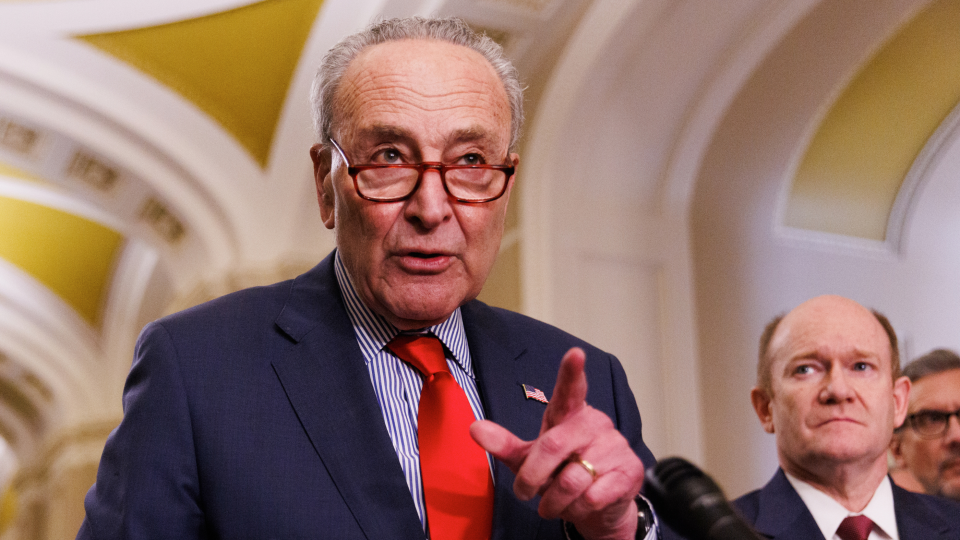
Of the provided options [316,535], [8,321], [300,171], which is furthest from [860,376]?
[8,321]

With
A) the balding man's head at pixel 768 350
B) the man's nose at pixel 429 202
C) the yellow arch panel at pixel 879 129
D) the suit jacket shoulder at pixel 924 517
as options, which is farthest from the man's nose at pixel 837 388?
the yellow arch panel at pixel 879 129

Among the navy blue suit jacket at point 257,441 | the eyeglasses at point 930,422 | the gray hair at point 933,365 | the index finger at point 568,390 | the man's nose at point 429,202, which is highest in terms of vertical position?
the gray hair at point 933,365

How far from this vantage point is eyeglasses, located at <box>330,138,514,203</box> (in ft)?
4.85

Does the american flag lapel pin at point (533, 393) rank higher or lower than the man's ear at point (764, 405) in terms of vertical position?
lower

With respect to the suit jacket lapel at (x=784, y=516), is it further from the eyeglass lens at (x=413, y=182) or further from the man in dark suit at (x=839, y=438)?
the eyeglass lens at (x=413, y=182)

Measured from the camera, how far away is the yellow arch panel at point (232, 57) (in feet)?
20.4

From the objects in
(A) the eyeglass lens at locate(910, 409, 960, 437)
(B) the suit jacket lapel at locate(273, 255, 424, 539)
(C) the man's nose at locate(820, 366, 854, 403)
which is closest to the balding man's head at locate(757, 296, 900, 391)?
(C) the man's nose at locate(820, 366, 854, 403)

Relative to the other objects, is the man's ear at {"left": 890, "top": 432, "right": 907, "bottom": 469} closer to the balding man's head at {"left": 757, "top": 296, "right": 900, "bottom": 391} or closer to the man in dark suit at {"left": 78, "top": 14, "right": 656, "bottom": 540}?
the balding man's head at {"left": 757, "top": 296, "right": 900, "bottom": 391}

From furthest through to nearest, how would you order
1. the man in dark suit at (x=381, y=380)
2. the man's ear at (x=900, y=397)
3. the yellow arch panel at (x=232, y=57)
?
the yellow arch panel at (x=232, y=57) < the man's ear at (x=900, y=397) < the man in dark suit at (x=381, y=380)

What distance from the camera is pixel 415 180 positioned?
1486 millimetres

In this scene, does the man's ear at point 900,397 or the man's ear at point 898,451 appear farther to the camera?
the man's ear at point 898,451

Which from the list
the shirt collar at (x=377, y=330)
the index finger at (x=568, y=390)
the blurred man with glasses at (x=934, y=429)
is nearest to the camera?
the index finger at (x=568, y=390)

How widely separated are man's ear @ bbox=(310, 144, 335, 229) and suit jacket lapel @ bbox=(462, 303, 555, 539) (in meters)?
0.31

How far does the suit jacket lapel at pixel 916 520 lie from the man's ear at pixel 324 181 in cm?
152
